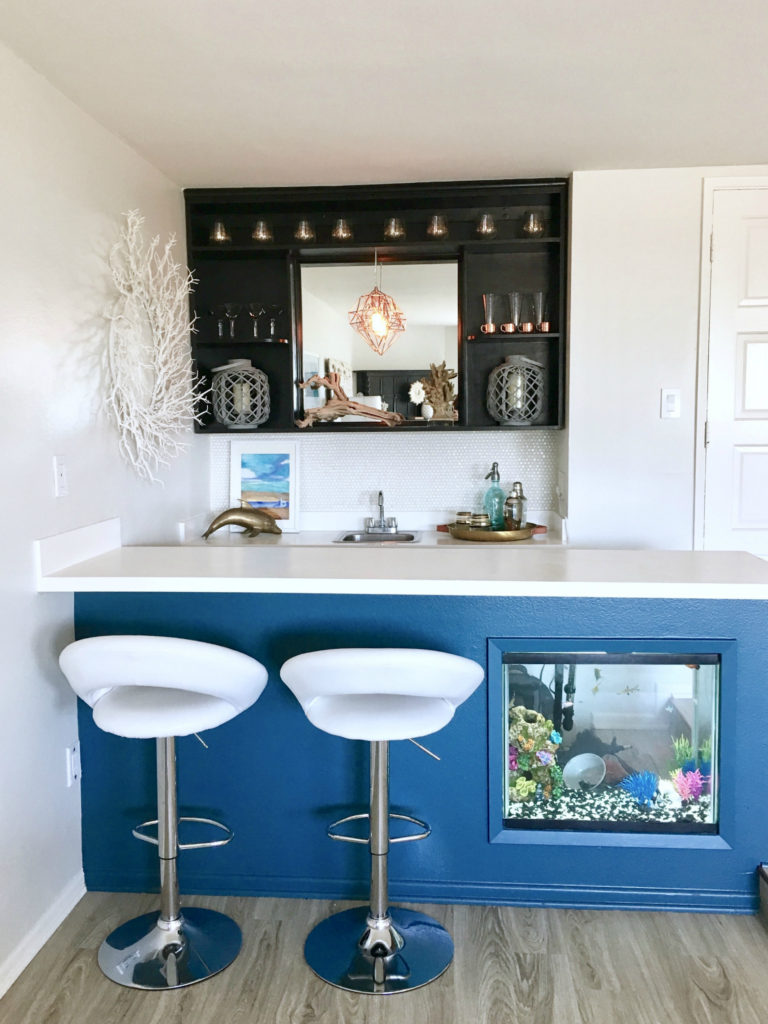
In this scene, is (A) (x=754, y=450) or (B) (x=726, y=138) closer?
(B) (x=726, y=138)

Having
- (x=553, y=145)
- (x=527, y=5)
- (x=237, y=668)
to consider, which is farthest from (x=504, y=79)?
(x=237, y=668)

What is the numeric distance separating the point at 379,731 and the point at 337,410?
2105mm

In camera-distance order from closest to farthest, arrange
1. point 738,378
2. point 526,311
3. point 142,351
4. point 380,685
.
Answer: point 380,685 → point 142,351 → point 738,378 → point 526,311

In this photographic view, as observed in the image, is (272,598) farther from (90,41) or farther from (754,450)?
(754,450)

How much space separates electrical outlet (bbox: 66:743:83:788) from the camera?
8.38 feet

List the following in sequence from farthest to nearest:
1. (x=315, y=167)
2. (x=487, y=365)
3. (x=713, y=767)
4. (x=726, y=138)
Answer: (x=487, y=365) → (x=315, y=167) → (x=726, y=138) → (x=713, y=767)

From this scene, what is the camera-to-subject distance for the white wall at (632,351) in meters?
3.50

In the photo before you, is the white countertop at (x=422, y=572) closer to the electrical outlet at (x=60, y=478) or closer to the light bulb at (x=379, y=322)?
the electrical outlet at (x=60, y=478)

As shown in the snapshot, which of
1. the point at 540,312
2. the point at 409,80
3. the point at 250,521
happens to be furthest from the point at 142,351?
the point at 540,312

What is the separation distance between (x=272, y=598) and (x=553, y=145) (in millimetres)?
1990

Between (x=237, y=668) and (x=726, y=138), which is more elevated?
(x=726, y=138)

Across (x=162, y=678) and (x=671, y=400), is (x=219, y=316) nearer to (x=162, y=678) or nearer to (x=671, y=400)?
(x=671, y=400)

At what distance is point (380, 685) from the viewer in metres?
2.01

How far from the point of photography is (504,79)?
2551 mm
